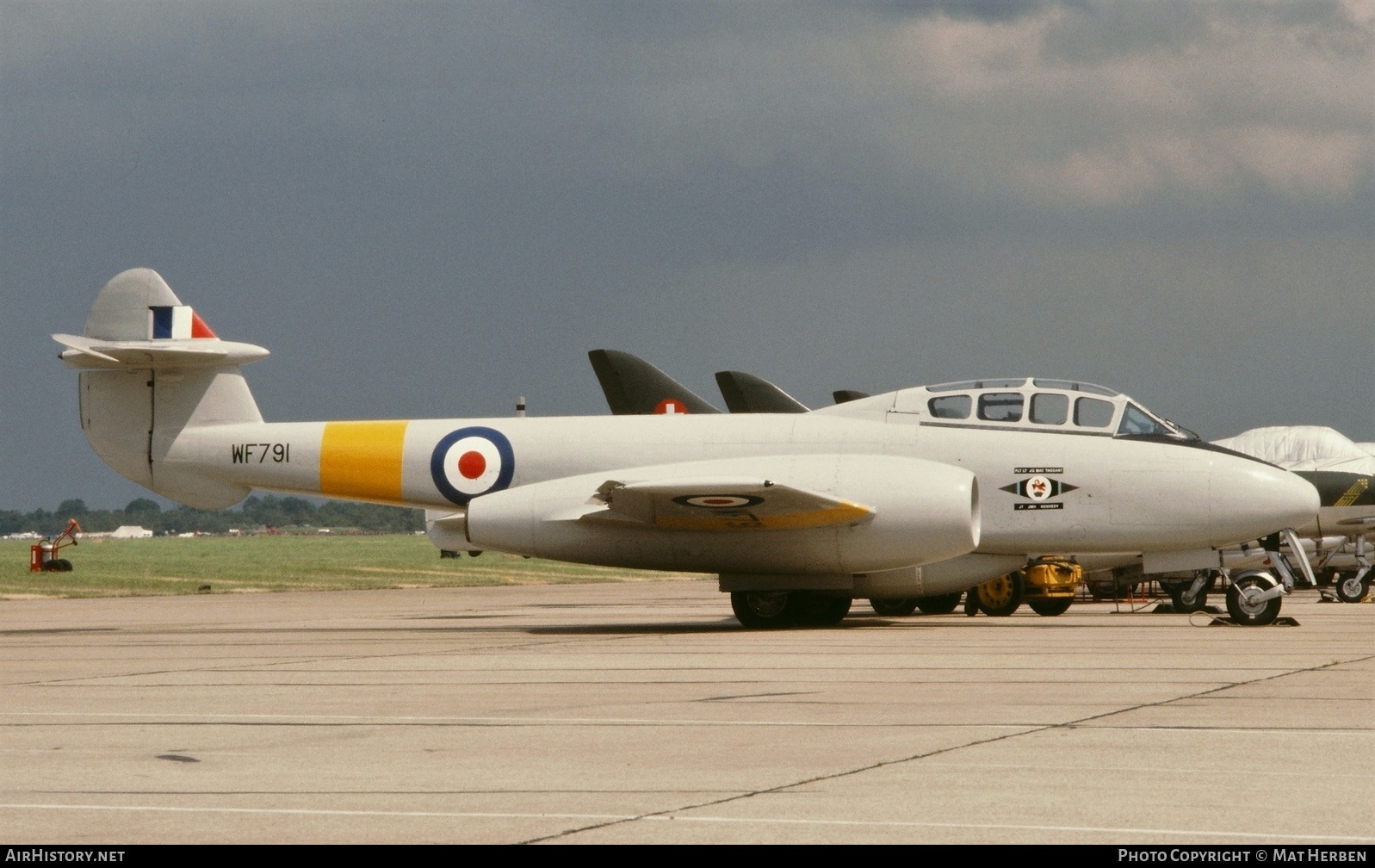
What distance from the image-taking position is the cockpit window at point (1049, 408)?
19.3 meters

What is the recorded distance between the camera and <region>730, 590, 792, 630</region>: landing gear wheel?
19.4m

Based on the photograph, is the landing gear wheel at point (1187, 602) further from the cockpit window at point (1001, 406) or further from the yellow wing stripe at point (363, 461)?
the yellow wing stripe at point (363, 461)

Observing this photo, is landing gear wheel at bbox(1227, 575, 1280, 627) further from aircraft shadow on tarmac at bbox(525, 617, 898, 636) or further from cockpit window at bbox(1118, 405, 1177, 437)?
aircraft shadow on tarmac at bbox(525, 617, 898, 636)

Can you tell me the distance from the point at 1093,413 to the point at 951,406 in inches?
65.7

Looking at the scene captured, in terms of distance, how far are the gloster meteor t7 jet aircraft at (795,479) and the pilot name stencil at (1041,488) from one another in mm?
20

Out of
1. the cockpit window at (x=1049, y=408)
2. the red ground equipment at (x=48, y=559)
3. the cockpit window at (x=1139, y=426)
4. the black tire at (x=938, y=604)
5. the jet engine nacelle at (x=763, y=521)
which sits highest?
the cockpit window at (x=1049, y=408)

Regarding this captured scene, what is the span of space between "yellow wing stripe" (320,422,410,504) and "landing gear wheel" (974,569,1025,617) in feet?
27.8

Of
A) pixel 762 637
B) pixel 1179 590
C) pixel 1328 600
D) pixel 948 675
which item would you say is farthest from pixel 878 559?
pixel 1328 600

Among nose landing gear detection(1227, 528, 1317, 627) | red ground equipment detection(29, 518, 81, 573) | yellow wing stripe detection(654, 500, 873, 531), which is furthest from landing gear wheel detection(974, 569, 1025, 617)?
red ground equipment detection(29, 518, 81, 573)

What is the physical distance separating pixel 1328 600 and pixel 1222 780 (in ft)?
79.7

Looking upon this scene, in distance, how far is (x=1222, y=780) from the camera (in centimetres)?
695

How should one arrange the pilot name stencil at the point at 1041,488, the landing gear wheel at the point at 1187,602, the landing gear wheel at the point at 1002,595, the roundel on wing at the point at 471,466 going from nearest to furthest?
the pilot name stencil at the point at 1041,488 → the roundel on wing at the point at 471,466 → the landing gear wheel at the point at 1002,595 → the landing gear wheel at the point at 1187,602

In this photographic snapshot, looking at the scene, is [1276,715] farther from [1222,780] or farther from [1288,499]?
[1288,499]

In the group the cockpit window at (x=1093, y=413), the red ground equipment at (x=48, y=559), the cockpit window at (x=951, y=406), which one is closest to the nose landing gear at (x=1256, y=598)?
the cockpit window at (x=1093, y=413)
